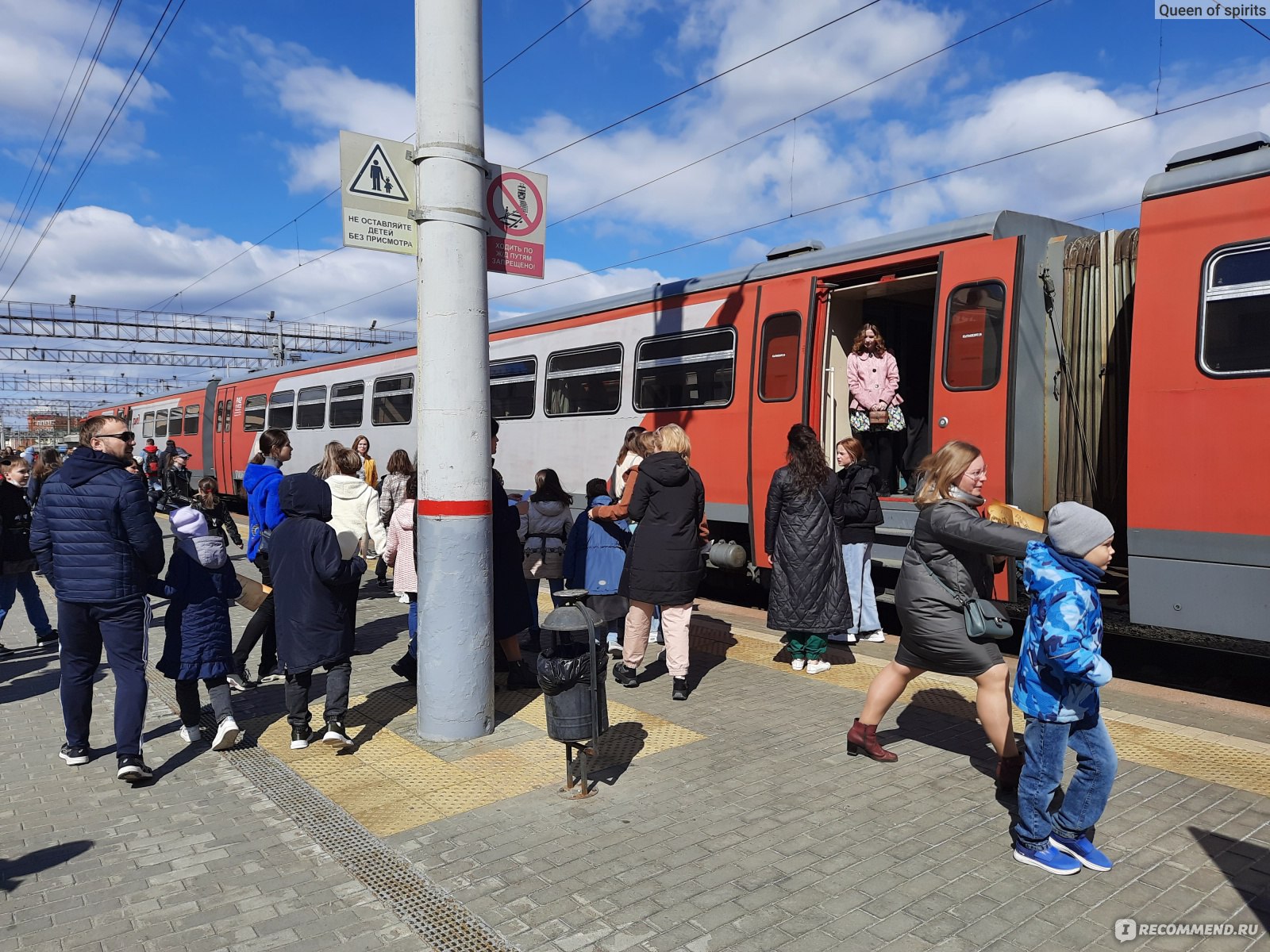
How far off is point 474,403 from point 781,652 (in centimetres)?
342

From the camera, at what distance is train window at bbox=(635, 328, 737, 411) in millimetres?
9469

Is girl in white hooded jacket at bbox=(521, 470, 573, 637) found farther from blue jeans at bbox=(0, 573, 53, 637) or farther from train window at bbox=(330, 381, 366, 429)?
Answer: train window at bbox=(330, 381, 366, 429)

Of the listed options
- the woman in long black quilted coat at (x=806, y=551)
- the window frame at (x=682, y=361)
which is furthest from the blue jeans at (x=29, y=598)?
the woman in long black quilted coat at (x=806, y=551)

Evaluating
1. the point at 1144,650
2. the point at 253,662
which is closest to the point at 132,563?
the point at 253,662

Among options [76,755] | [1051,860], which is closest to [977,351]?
[1051,860]

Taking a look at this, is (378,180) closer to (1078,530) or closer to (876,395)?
(1078,530)

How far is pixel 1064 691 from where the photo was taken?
3.47m

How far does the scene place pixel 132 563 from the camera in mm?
4805

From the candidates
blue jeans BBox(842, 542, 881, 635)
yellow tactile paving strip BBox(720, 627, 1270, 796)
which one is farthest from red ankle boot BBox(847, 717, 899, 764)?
blue jeans BBox(842, 542, 881, 635)

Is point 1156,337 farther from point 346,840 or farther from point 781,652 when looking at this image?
point 346,840

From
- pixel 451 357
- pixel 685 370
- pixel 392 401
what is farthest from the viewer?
pixel 392 401

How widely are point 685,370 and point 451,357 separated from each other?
513 centimetres

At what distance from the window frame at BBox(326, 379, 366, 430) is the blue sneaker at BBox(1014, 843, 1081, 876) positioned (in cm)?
1503

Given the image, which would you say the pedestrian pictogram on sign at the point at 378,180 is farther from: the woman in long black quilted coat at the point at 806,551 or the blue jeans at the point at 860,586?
the blue jeans at the point at 860,586
